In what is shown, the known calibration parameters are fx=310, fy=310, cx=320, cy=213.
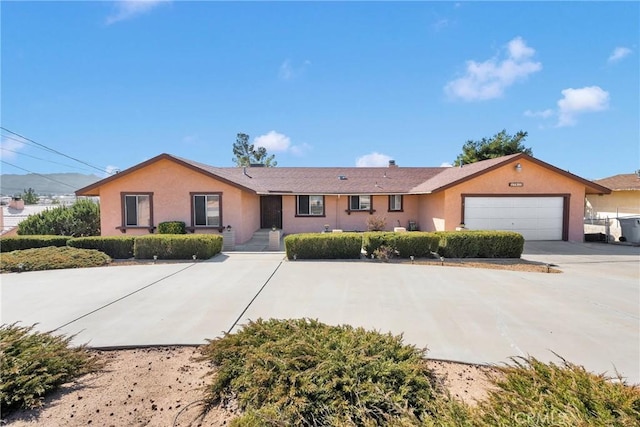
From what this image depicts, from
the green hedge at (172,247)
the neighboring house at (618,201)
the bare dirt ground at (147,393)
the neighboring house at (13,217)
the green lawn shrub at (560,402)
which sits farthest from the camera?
the neighboring house at (618,201)

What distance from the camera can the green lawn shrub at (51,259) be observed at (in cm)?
973

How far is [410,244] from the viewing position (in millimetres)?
11609

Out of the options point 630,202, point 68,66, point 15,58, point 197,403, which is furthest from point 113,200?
point 630,202

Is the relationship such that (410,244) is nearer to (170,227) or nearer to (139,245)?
(139,245)

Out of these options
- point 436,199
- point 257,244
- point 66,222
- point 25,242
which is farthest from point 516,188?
point 66,222

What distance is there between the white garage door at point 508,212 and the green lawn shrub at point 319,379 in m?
13.6

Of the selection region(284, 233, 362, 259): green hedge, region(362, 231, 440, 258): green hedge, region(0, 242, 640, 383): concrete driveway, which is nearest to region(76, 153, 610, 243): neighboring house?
region(362, 231, 440, 258): green hedge

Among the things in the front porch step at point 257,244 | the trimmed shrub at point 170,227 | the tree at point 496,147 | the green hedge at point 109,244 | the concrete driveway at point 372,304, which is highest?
the tree at point 496,147

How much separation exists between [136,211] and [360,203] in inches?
476

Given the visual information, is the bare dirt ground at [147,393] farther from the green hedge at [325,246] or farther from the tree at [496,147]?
the tree at [496,147]

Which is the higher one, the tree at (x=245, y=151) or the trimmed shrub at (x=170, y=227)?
the tree at (x=245, y=151)

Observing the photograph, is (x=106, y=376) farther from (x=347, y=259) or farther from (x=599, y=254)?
(x=599, y=254)

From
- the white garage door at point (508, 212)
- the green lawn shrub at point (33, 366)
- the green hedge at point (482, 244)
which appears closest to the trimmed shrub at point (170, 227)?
the green lawn shrub at point (33, 366)

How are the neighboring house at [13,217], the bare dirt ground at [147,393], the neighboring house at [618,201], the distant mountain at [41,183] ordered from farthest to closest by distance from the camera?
1. the distant mountain at [41,183]
2. the neighboring house at [618,201]
3. the neighboring house at [13,217]
4. the bare dirt ground at [147,393]
